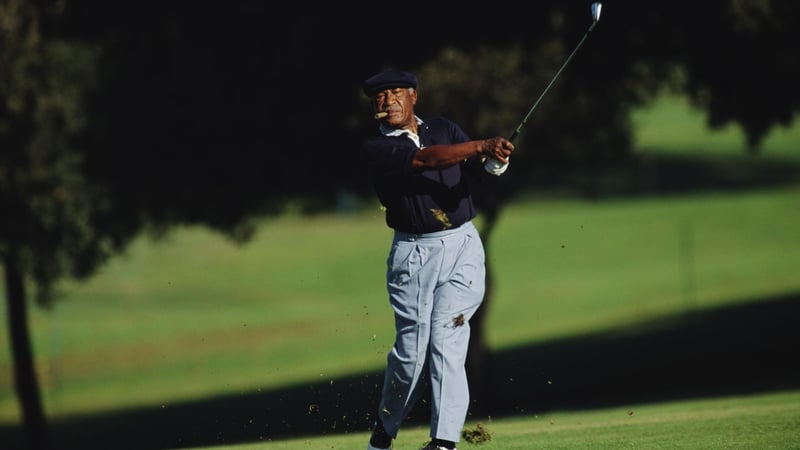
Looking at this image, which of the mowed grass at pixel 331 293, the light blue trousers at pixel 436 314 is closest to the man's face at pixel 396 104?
the light blue trousers at pixel 436 314

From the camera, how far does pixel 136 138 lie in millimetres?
24828

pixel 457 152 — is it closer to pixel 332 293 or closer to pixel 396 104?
pixel 396 104

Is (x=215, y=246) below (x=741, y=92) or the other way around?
below

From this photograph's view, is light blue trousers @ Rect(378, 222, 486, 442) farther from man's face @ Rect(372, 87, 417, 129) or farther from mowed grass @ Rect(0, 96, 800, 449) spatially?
mowed grass @ Rect(0, 96, 800, 449)

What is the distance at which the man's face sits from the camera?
920 centimetres

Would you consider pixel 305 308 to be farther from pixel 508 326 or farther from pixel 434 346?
pixel 434 346

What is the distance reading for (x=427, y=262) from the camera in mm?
9102

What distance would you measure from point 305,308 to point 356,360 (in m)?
9.80

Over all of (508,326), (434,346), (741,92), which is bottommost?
(508,326)

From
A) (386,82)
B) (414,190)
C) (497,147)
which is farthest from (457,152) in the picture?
(386,82)

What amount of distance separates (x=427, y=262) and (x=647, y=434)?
2.92 metres

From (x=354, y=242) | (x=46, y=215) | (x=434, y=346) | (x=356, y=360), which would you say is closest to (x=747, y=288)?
(x=356, y=360)

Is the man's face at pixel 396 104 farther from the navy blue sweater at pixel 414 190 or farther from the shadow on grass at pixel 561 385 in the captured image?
the shadow on grass at pixel 561 385

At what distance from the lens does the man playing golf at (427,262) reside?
9078mm
